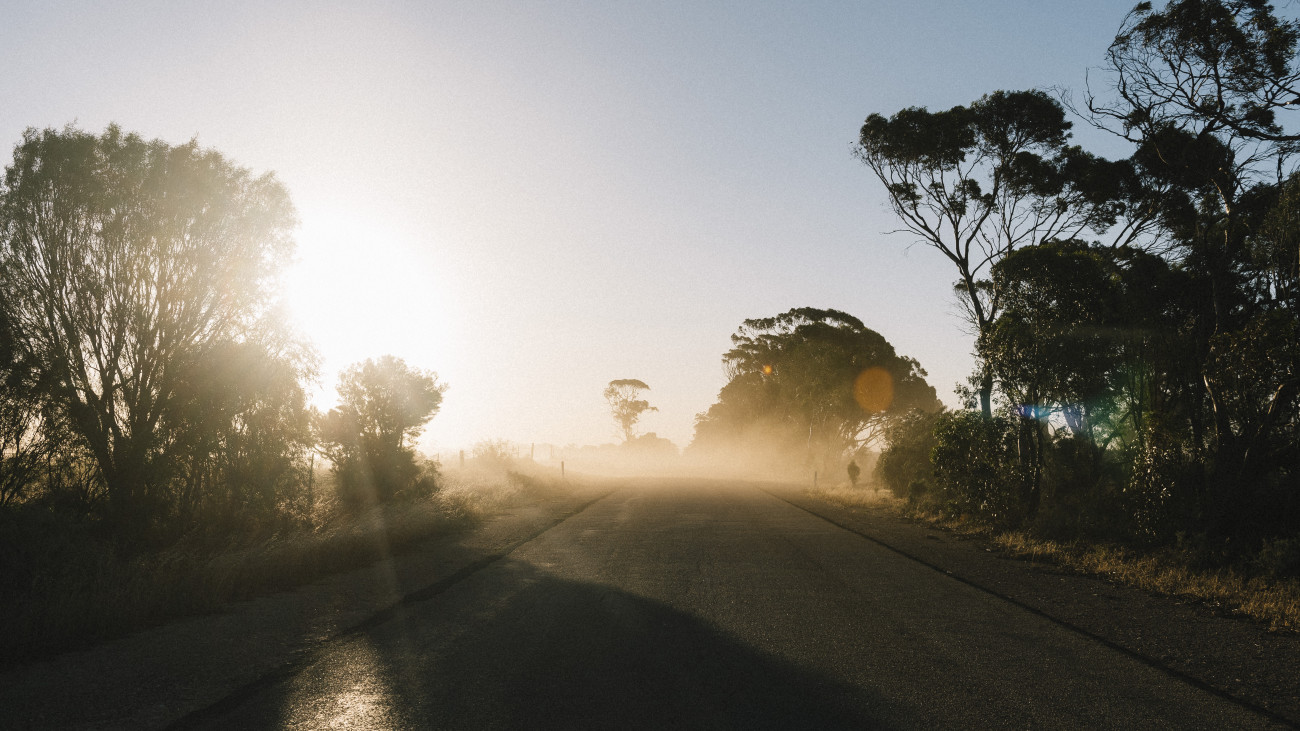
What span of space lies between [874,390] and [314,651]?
135ft

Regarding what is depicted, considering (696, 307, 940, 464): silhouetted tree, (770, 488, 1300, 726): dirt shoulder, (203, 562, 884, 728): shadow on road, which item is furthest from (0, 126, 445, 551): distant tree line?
(696, 307, 940, 464): silhouetted tree

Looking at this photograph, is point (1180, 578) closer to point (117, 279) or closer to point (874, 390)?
point (117, 279)

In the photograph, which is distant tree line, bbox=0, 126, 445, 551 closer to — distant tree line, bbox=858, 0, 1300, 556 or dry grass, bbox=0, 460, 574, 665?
dry grass, bbox=0, 460, 574, 665

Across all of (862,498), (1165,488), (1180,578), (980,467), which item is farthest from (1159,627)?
(862,498)

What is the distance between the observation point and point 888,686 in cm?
476

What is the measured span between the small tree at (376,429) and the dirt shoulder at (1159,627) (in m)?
14.6

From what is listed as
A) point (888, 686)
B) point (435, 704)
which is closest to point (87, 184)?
point (435, 704)

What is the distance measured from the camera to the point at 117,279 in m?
12.1

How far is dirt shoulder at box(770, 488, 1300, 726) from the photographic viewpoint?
16.4 feet

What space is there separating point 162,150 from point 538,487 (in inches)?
726

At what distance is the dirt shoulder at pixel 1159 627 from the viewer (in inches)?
197

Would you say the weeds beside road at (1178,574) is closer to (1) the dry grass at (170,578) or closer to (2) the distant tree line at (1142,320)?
(2) the distant tree line at (1142,320)

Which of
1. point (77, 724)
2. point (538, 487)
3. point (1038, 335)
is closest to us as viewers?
point (77, 724)

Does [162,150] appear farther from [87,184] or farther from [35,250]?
[35,250]
